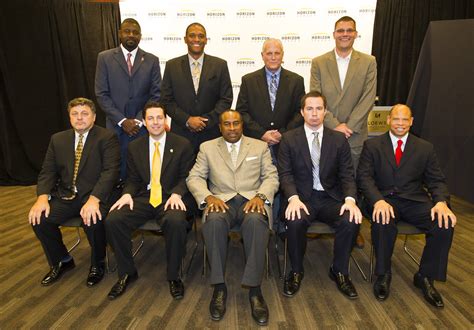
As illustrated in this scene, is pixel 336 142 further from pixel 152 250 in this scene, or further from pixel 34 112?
pixel 34 112

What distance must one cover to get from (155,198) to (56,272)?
107 cm

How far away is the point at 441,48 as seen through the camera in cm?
467

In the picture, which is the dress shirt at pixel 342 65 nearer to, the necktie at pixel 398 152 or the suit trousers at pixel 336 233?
the necktie at pixel 398 152

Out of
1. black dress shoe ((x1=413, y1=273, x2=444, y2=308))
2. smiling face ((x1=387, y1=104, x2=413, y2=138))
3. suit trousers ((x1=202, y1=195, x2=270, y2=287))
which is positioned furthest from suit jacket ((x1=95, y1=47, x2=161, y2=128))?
black dress shoe ((x1=413, y1=273, x2=444, y2=308))

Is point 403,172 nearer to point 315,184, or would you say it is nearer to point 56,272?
point 315,184

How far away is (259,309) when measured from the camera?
2.54 metres

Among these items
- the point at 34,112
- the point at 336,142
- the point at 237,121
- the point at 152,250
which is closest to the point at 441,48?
the point at 336,142

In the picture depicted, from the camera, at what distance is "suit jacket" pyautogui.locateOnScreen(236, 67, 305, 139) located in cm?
358

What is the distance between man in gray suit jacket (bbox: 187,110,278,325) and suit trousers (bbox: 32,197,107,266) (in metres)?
0.86

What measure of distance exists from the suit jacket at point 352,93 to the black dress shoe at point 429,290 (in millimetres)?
1300

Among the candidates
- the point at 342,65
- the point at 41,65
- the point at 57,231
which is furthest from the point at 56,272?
the point at 41,65

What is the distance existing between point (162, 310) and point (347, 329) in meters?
1.28

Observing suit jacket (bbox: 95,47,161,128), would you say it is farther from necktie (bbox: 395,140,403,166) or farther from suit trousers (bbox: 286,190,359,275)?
necktie (bbox: 395,140,403,166)

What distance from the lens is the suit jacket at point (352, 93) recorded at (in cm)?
349
